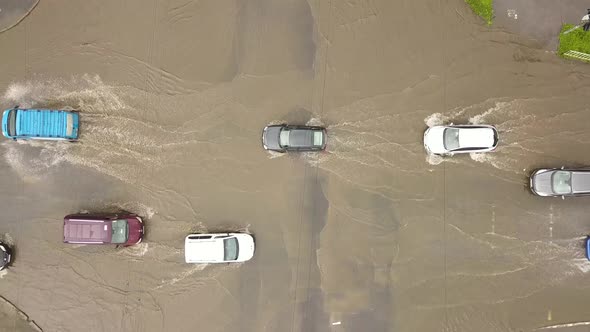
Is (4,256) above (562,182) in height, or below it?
below

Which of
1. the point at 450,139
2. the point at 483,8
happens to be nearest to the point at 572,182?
the point at 450,139

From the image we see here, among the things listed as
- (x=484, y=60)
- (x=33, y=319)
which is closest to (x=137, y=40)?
(x=33, y=319)

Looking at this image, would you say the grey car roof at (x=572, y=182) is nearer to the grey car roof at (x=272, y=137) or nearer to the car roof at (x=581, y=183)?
the car roof at (x=581, y=183)

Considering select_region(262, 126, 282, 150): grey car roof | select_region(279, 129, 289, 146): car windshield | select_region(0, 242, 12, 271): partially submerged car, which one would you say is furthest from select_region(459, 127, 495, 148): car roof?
select_region(0, 242, 12, 271): partially submerged car

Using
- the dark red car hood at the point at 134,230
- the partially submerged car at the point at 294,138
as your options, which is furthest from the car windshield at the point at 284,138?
the dark red car hood at the point at 134,230

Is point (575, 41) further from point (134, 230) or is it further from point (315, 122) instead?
point (134, 230)

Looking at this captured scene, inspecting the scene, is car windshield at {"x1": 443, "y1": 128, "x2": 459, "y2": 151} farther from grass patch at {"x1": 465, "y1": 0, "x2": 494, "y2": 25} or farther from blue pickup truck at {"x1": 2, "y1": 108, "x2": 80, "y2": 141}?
blue pickup truck at {"x1": 2, "y1": 108, "x2": 80, "y2": 141}
